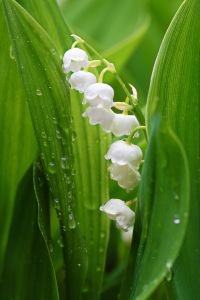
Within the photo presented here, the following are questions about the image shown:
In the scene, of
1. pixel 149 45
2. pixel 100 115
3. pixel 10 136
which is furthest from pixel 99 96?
pixel 149 45

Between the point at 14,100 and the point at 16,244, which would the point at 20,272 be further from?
the point at 14,100

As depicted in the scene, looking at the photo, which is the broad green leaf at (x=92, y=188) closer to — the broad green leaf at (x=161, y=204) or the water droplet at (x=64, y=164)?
the water droplet at (x=64, y=164)

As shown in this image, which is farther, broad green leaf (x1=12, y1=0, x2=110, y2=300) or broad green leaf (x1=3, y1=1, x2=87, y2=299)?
broad green leaf (x1=12, y1=0, x2=110, y2=300)

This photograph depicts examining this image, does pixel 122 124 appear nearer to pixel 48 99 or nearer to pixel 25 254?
pixel 48 99

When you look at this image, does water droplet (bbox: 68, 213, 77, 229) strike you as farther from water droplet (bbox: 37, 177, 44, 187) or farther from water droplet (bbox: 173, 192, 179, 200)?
water droplet (bbox: 173, 192, 179, 200)

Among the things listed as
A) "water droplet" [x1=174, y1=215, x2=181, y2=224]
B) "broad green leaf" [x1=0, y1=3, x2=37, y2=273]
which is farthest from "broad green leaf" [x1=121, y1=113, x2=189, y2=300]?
"broad green leaf" [x1=0, y1=3, x2=37, y2=273]

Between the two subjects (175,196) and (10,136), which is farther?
(10,136)
